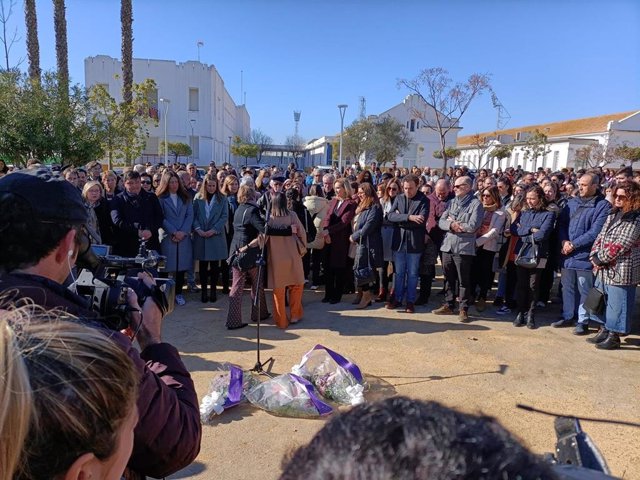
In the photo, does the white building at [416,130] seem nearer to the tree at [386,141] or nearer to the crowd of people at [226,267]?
the tree at [386,141]

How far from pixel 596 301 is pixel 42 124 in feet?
41.4

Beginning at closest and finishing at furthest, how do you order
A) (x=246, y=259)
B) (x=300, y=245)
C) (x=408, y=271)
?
(x=246, y=259)
(x=300, y=245)
(x=408, y=271)

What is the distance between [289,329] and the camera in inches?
227

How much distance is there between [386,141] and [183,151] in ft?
67.4

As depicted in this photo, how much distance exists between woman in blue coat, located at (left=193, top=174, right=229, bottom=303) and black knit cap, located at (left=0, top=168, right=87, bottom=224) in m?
5.52

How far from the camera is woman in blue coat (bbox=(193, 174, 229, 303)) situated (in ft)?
22.8

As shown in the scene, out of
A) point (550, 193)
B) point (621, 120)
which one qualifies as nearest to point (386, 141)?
point (621, 120)

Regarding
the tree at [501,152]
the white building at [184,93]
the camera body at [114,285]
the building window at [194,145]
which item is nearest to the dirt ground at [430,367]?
the camera body at [114,285]

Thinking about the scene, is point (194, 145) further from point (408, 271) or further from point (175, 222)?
point (408, 271)

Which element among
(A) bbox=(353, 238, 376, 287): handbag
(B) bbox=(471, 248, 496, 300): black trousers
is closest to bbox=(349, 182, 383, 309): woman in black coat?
(A) bbox=(353, 238, 376, 287): handbag

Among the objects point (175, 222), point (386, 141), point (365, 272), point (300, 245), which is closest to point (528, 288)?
point (365, 272)

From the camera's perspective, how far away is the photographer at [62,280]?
1266mm

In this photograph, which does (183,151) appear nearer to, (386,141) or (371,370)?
(386,141)

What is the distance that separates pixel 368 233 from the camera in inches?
251
